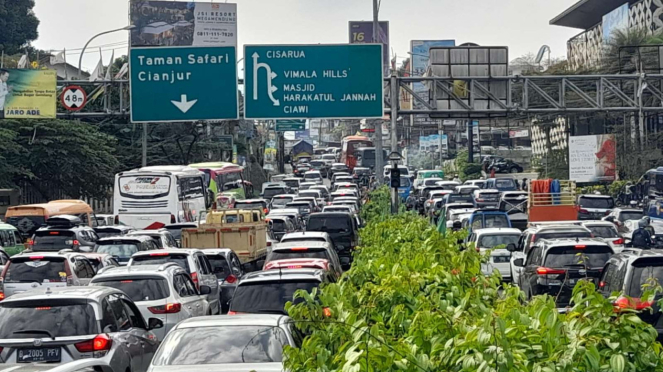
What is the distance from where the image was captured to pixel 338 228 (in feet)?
107

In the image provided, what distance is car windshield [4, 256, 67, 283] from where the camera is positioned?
19.4 meters

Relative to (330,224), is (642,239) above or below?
below

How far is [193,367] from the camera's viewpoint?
9.05 m

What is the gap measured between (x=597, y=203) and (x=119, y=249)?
2269 cm

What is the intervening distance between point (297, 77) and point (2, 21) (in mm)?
63587

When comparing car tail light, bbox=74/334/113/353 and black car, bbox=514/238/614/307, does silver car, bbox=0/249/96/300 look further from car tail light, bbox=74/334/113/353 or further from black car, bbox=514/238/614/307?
black car, bbox=514/238/614/307

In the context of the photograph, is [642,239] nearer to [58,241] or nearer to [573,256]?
[573,256]

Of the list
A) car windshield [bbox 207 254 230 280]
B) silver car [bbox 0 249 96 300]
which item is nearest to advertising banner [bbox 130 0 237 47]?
car windshield [bbox 207 254 230 280]

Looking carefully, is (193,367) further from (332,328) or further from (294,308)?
(332,328)

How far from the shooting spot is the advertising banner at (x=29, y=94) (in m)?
36.1

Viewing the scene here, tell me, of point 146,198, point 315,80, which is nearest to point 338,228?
point 315,80

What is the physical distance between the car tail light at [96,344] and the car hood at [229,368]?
2.36 m

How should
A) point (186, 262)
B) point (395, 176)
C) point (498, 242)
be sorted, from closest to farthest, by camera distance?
point (186, 262), point (498, 242), point (395, 176)

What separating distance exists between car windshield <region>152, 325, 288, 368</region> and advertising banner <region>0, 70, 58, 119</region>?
2800 cm
